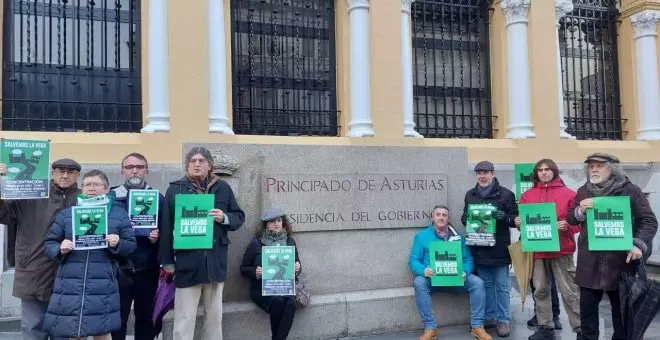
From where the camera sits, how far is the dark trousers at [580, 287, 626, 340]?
4.55 m

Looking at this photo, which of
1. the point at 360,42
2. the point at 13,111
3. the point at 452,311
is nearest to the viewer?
the point at 452,311

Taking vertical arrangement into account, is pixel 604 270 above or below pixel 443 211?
below

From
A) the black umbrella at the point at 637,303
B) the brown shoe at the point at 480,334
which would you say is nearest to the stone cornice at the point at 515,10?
the brown shoe at the point at 480,334

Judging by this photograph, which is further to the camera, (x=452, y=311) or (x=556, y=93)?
(x=556, y=93)

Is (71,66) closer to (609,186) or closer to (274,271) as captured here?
(274,271)

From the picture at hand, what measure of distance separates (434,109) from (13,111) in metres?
7.58

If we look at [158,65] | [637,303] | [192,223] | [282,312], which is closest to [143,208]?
[192,223]

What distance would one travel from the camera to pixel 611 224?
4363mm

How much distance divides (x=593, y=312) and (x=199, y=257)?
346cm

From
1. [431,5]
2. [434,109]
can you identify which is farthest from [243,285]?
[431,5]

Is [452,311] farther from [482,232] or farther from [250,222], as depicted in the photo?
[250,222]

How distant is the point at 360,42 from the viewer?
32.2ft

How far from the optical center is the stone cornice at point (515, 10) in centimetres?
1071

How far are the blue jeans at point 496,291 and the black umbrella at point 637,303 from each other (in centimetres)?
133
